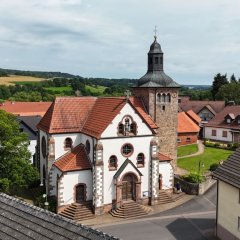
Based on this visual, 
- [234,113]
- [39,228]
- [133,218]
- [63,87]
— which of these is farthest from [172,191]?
[63,87]

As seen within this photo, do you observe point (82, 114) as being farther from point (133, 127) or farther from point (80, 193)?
point (80, 193)

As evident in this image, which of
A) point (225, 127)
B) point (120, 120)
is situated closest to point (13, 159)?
point (120, 120)

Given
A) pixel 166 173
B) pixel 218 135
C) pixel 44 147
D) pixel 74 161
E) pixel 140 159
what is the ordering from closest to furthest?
pixel 74 161 < pixel 140 159 < pixel 44 147 < pixel 166 173 < pixel 218 135

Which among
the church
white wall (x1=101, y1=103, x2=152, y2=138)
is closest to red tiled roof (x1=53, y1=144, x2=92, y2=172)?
the church

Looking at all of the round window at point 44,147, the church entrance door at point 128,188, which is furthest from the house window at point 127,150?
the round window at point 44,147

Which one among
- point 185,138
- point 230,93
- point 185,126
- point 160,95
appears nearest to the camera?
point 160,95

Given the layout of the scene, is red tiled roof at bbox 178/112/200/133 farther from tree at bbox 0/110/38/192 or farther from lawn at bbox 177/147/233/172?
tree at bbox 0/110/38/192

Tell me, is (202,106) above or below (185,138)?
above
